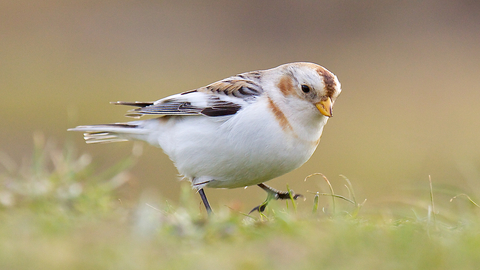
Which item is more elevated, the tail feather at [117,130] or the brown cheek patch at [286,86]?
the brown cheek patch at [286,86]

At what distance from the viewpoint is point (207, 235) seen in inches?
116

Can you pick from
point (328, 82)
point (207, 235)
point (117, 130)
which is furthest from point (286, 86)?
point (207, 235)

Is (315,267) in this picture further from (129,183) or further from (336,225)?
(129,183)

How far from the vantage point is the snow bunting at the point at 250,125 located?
4.35 meters

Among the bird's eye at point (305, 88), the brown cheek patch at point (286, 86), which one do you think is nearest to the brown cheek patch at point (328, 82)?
the bird's eye at point (305, 88)

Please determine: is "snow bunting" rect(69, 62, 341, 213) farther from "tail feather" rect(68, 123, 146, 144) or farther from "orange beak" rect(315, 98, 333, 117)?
"tail feather" rect(68, 123, 146, 144)

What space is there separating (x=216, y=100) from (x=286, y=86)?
0.59 m

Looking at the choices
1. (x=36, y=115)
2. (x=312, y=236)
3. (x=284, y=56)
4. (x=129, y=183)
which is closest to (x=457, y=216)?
(x=312, y=236)

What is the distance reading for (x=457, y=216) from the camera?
148 inches

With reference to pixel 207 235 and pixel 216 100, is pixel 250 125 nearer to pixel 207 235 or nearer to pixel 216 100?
pixel 216 100

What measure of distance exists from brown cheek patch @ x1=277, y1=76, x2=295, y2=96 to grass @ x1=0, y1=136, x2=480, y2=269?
3.32 feet

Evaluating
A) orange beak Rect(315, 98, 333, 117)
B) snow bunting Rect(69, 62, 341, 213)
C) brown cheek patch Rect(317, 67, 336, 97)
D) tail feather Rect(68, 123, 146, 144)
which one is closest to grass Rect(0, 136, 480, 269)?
snow bunting Rect(69, 62, 341, 213)

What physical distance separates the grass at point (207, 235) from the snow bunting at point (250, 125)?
583 mm

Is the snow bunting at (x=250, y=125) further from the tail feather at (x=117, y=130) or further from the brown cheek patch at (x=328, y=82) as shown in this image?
the tail feather at (x=117, y=130)
